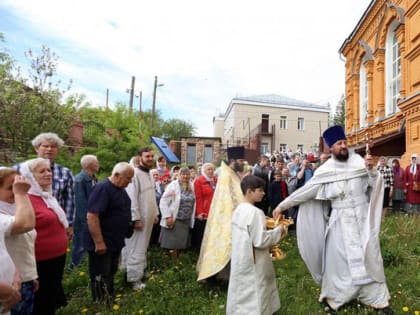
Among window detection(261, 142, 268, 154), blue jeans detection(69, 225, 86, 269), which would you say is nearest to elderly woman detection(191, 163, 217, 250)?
blue jeans detection(69, 225, 86, 269)

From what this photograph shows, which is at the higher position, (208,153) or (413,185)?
(208,153)

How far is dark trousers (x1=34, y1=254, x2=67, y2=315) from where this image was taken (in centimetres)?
309

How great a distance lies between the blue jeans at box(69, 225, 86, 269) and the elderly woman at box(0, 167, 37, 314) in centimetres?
272

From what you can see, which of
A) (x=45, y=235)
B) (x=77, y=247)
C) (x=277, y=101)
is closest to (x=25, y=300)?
(x=45, y=235)

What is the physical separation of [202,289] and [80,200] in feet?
7.48

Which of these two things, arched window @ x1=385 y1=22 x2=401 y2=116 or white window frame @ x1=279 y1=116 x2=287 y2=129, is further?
white window frame @ x1=279 y1=116 x2=287 y2=129

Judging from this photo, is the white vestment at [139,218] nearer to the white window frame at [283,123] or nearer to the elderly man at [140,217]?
the elderly man at [140,217]

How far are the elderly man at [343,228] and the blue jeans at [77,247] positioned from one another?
3.23 meters

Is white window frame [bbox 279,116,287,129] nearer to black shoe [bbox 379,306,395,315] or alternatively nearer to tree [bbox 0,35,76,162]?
tree [bbox 0,35,76,162]

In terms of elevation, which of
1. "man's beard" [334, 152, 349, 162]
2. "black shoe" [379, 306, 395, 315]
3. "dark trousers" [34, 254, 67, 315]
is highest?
"man's beard" [334, 152, 349, 162]

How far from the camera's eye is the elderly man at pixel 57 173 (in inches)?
163

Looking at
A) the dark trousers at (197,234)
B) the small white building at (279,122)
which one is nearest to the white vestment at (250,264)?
the dark trousers at (197,234)

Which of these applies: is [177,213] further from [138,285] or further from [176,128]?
[176,128]

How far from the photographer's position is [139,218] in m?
4.57
